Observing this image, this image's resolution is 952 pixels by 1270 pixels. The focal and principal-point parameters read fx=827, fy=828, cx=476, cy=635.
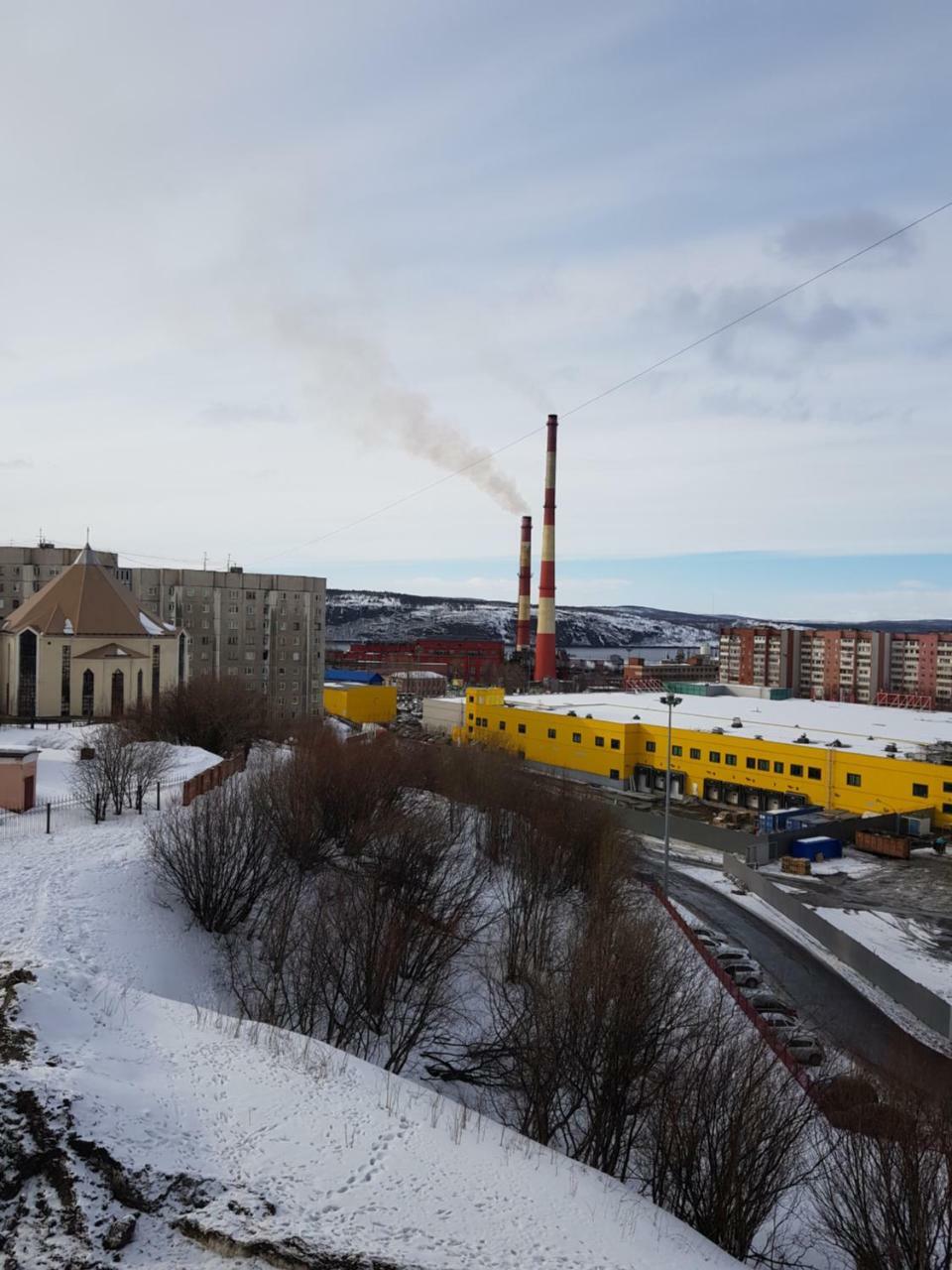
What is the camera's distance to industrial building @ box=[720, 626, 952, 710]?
111 m

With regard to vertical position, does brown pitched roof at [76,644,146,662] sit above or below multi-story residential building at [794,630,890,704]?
above

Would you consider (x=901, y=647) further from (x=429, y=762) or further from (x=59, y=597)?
(x=59, y=597)

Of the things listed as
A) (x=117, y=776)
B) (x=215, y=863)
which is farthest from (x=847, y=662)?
(x=215, y=863)

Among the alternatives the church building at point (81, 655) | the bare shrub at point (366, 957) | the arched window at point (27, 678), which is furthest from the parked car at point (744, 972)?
the arched window at point (27, 678)

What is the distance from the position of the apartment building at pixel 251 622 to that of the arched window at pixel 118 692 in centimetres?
2723

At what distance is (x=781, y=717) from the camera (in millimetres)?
53031

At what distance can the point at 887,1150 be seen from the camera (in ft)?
29.4

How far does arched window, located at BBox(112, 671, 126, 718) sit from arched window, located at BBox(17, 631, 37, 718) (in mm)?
3637

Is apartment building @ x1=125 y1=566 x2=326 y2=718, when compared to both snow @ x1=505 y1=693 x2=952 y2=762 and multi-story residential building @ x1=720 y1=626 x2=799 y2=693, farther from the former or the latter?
multi-story residential building @ x1=720 y1=626 x2=799 y2=693

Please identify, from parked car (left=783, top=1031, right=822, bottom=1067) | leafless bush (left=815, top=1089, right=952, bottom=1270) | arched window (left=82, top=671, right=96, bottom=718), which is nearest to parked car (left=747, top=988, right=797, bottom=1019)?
parked car (left=783, top=1031, right=822, bottom=1067)

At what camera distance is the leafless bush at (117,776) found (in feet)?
73.3

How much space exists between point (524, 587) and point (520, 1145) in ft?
266

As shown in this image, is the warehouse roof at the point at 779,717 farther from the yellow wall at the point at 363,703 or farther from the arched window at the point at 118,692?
the arched window at the point at 118,692

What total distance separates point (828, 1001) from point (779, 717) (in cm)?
3354
